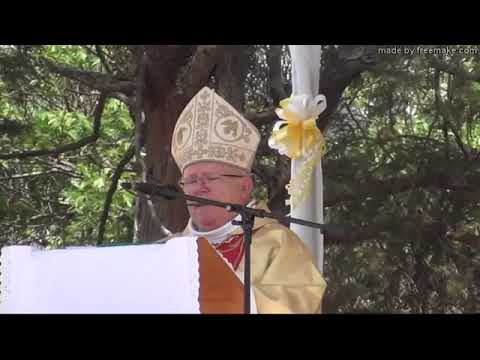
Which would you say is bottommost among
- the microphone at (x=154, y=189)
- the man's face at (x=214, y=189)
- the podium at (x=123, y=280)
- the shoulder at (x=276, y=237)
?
the podium at (x=123, y=280)

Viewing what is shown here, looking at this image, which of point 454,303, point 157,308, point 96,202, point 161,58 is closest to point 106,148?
point 96,202

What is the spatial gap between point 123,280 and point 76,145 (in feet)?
13.0

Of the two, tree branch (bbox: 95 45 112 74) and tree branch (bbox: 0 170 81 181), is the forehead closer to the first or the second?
tree branch (bbox: 95 45 112 74)

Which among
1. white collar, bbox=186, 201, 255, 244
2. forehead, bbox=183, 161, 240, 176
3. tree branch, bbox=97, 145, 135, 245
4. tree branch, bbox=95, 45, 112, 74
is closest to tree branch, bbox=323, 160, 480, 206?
tree branch, bbox=97, 145, 135, 245

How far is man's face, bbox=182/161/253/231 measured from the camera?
3285 millimetres

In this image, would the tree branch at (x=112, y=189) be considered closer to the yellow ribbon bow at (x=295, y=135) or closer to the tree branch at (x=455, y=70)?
the tree branch at (x=455, y=70)

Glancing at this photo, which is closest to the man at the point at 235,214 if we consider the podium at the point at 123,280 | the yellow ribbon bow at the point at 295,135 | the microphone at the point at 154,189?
the yellow ribbon bow at the point at 295,135

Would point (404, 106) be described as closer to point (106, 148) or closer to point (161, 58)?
point (161, 58)

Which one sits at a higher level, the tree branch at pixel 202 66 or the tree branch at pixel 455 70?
the tree branch at pixel 455 70

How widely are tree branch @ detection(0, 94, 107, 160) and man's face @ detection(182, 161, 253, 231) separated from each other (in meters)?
2.49

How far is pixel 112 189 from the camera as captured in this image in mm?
5441

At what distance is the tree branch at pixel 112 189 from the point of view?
537cm

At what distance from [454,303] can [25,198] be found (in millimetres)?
3068

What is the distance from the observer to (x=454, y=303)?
17.6 ft
